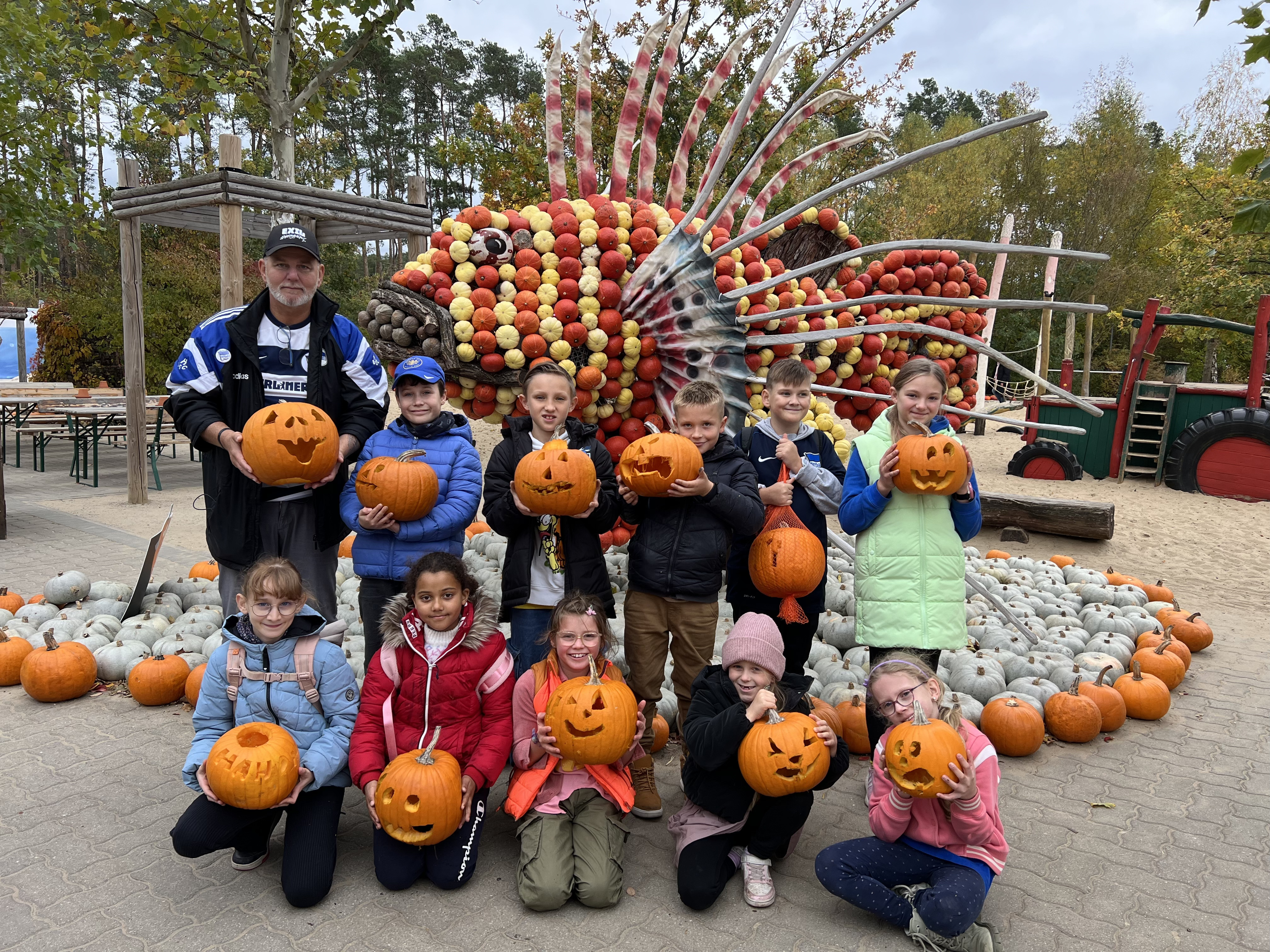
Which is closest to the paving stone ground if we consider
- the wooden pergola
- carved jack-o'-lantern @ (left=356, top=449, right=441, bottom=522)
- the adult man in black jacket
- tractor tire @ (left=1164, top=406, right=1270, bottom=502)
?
the adult man in black jacket

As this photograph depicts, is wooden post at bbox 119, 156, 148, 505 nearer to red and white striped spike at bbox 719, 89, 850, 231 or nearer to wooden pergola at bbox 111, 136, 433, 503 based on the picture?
wooden pergola at bbox 111, 136, 433, 503

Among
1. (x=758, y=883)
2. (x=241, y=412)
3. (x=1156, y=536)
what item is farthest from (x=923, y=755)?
(x=1156, y=536)

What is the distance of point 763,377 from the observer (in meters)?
4.67

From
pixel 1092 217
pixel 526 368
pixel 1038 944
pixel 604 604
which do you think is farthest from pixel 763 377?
pixel 1092 217

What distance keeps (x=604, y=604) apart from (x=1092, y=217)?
29673 mm

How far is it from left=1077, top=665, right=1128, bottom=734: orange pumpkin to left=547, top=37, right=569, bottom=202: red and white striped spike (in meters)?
3.95

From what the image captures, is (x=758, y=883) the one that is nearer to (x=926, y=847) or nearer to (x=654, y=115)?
(x=926, y=847)

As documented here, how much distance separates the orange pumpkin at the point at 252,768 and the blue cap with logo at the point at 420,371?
144cm

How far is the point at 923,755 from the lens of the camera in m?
2.37

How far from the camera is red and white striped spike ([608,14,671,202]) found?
4.50m

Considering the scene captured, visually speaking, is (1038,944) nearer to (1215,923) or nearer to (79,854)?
(1215,923)

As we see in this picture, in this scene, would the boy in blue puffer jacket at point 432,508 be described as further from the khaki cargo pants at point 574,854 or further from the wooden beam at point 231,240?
the wooden beam at point 231,240

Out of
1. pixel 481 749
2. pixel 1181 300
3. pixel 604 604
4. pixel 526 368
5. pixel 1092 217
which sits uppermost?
pixel 1092 217

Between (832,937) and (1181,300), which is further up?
(1181,300)
